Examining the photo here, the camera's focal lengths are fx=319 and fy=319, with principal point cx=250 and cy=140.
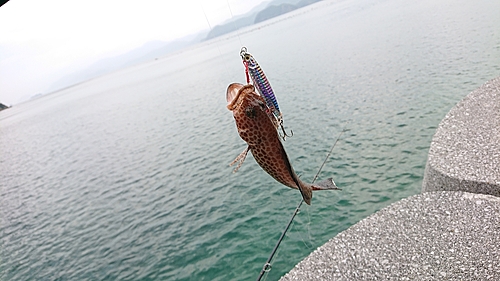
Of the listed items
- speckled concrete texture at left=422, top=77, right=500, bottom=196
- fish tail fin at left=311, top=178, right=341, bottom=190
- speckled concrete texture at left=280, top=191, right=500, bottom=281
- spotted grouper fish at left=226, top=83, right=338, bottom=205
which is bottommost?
speckled concrete texture at left=280, top=191, right=500, bottom=281

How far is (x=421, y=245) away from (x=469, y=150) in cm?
362

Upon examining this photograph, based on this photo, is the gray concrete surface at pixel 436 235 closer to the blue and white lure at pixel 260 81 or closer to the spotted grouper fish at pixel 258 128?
the spotted grouper fish at pixel 258 128

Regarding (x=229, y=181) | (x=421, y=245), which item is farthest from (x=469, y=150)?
(x=229, y=181)

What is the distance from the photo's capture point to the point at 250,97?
6.78 ft

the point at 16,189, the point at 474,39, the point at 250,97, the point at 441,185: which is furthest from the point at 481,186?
the point at 16,189

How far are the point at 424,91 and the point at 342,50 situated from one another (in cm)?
2356

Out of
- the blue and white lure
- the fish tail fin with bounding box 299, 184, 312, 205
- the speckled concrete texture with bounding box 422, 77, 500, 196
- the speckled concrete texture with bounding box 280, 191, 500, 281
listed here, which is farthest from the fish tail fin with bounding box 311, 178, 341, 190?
the speckled concrete texture with bounding box 422, 77, 500, 196

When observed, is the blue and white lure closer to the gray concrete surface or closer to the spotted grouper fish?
the spotted grouper fish

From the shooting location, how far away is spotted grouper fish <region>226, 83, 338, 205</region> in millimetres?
2070

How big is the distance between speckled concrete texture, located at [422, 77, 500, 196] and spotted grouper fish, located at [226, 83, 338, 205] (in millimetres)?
6432

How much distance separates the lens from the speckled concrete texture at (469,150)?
7.07 m

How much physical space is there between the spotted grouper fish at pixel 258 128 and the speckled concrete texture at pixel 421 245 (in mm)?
4297

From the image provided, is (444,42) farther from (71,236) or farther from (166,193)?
(71,236)

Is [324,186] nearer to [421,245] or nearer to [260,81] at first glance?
[260,81]
